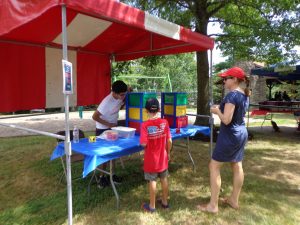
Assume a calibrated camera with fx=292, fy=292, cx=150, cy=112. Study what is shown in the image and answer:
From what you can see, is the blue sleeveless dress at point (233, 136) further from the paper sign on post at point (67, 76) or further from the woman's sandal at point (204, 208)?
the paper sign on post at point (67, 76)

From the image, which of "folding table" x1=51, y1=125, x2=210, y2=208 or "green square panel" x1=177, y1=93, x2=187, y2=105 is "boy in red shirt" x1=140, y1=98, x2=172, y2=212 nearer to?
"folding table" x1=51, y1=125, x2=210, y2=208

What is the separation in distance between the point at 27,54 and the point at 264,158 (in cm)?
480

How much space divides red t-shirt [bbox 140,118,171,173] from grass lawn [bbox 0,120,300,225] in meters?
0.58

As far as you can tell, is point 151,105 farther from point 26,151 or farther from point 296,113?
point 296,113

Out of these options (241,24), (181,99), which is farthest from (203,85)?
(181,99)

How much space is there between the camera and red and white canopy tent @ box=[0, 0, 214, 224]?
324 centimetres

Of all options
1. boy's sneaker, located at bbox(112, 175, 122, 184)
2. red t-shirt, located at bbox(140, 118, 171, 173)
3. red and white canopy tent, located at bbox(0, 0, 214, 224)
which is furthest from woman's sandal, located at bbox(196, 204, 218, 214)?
red and white canopy tent, located at bbox(0, 0, 214, 224)

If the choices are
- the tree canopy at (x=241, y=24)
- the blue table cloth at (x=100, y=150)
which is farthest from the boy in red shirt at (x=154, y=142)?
the tree canopy at (x=241, y=24)

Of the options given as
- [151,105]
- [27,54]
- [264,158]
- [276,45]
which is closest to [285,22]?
[276,45]

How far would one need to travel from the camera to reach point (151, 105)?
3.10 m

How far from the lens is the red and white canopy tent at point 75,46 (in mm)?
3239

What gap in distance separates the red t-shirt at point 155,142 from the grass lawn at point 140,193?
58 centimetres

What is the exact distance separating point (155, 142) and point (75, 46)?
3.03 metres

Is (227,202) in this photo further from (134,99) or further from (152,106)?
(134,99)
